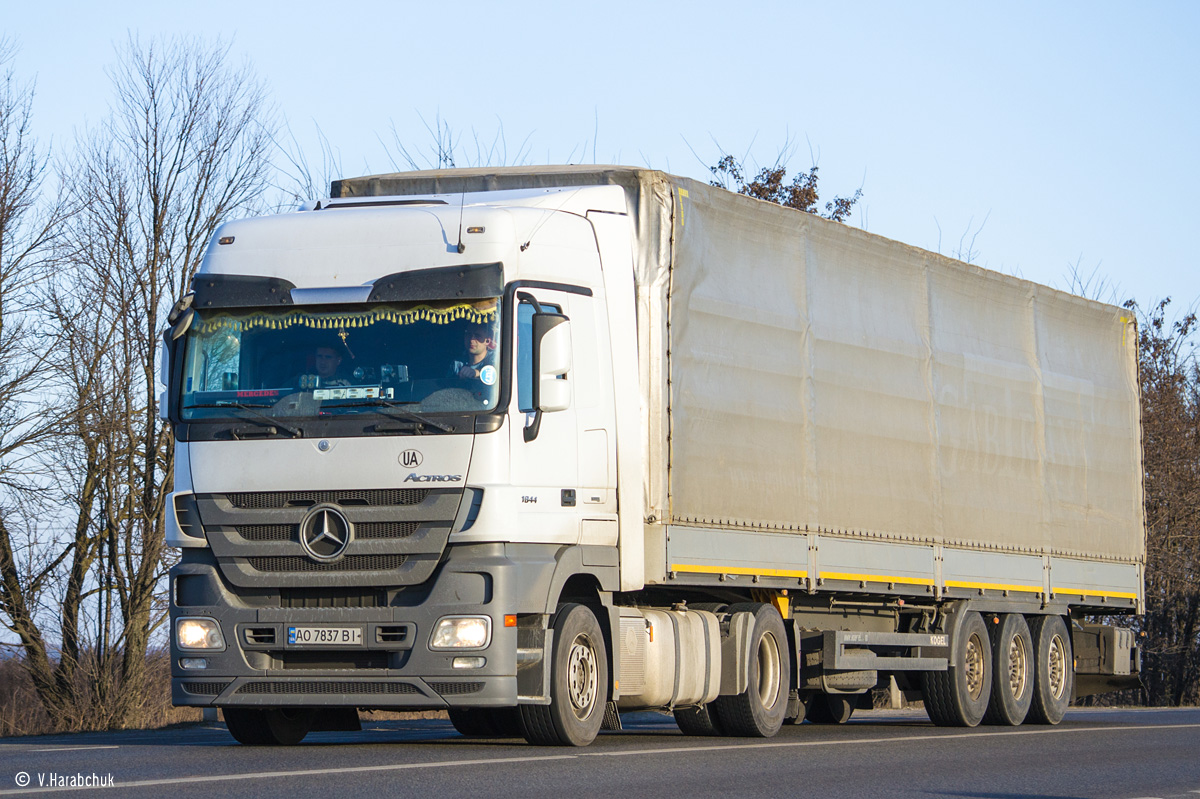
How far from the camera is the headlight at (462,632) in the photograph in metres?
10.7

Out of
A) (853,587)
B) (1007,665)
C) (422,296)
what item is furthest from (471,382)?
(1007,665)

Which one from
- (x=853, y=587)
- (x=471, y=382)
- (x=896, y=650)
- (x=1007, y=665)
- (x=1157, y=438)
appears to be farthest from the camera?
(x=1157, y=438)

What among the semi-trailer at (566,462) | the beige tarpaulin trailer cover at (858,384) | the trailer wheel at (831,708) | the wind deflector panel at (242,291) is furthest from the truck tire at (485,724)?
the trailer wheel at (831,708)

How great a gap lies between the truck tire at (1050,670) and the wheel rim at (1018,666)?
29cm

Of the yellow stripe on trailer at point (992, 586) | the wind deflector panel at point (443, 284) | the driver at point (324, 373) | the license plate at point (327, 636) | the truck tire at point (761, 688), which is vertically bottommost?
the truck tire at point (761, 688)

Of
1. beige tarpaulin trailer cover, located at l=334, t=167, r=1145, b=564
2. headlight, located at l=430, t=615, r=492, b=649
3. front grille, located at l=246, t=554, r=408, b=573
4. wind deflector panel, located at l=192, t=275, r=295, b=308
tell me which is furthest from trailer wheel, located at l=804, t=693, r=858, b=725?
wind deflector panel, located at l=192, t=275, r=295, b=308

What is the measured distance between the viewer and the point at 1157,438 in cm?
4281

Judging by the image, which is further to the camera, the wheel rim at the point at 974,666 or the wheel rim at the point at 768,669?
the wheel rim at the point at 974,666

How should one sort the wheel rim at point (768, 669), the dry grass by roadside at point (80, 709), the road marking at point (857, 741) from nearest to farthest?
the road marking at point (857, 741) < the wheel rim at point (768, 669) < the dry grass by roadside at point (80, 709)

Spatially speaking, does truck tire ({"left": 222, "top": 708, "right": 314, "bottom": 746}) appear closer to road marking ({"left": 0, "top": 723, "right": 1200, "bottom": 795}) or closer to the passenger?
road marking ({"left": 0, "top": 723, "right": 1200, "bottom": 795})

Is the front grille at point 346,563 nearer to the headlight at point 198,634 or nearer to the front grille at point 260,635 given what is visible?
the front grille at point 260,635

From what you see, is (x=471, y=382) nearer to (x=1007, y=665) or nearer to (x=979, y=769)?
(x=979, y=769)

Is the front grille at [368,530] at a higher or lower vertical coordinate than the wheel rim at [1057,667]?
higher

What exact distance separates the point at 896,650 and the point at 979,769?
5.18 meters
